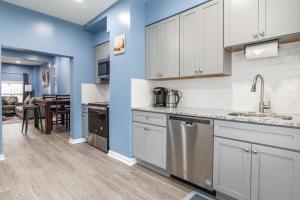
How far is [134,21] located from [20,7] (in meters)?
2.14

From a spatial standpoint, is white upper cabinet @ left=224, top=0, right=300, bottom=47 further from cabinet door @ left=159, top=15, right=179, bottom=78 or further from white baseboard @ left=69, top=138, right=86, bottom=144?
white baseboard @ left=69, top=138, right=86, bottom=144

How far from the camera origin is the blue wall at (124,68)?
272cm

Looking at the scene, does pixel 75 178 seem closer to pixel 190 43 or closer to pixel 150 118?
pixel 150 118

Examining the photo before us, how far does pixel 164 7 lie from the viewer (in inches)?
101

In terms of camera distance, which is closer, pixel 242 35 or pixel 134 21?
pixel 242 35

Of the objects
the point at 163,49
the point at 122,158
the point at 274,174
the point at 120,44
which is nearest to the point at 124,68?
the point at 120,44

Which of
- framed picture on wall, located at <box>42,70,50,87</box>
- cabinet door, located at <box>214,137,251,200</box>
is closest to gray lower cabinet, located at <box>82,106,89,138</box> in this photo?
cabinet door, located at <box>214,137,251,200</box>

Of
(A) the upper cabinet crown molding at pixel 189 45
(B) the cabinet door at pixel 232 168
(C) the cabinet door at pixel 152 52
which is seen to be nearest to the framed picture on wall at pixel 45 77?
(C) the cabinet door at pixel 152 52

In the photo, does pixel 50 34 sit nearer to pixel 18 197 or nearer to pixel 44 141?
pixel 44 141

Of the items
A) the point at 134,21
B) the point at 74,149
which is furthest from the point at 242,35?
the point at 74,149

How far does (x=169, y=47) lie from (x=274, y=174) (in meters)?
1.95

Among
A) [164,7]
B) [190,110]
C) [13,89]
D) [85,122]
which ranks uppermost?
[164,7]

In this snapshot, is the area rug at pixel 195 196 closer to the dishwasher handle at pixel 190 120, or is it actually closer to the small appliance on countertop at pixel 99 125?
the dishwasher handle at pixel 190 120

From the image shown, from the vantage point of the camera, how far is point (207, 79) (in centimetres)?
251
